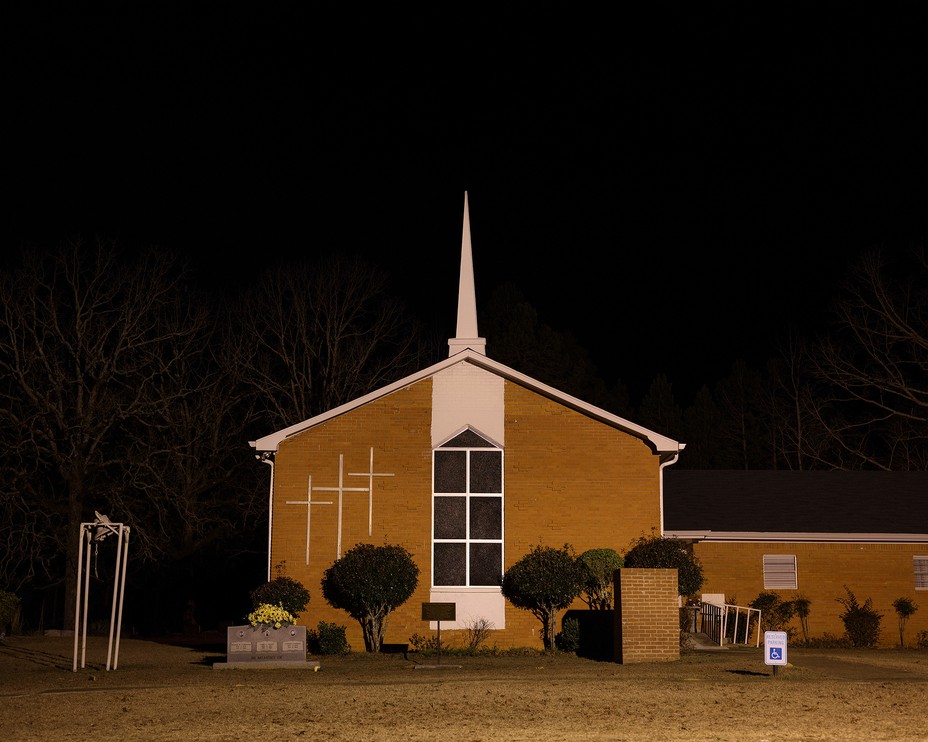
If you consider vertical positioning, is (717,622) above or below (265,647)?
above

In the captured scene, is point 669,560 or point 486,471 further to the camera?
point 486,471

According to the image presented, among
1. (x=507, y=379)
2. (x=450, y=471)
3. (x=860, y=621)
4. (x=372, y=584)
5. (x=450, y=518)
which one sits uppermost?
(x=507, y=379)

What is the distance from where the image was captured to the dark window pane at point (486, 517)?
25.9 m

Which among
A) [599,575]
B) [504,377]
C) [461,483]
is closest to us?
[599,575]

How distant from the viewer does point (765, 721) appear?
13977 mm

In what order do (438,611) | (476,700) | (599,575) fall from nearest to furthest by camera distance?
1. (476,700)
2. (438,611)
3. (599,575)

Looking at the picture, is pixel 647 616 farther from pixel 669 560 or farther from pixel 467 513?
pixel 467 513

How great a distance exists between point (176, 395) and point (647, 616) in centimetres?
1948

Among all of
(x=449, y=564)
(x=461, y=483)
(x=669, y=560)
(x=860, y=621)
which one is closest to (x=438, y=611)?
(x=449, y=564)

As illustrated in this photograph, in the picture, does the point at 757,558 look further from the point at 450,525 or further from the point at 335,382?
the point at 335,382

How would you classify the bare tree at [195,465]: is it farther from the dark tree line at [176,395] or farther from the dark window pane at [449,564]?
the dark window pane at [449,564]

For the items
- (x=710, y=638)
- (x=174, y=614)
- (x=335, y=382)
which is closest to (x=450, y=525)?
(x=710, y=638)

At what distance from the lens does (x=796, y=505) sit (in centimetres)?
3183

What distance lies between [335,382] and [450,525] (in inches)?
657
